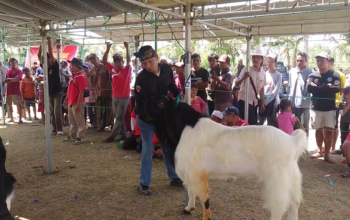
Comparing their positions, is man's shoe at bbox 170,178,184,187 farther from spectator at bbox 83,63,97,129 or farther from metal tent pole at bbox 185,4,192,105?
spectator at bbox 83,63,97,129

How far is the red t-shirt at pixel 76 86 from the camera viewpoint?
7.27 m

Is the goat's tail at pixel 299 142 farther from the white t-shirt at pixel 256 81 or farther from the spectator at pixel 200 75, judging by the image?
the white t-shirt at pixel 256 81

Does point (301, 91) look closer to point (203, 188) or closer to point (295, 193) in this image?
point (295, 193)

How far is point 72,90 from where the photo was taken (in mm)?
7359

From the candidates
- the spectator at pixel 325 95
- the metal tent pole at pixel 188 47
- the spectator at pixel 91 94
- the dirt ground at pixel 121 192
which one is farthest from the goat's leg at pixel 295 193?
the spectator at pixel 91 94

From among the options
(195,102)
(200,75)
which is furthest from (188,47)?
(200,75)

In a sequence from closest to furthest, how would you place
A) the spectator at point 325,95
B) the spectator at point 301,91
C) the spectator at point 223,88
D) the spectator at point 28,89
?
the spectator at point 325,95 → the spectator at point 301,91 → the spectator at point 223,88 → the spectator at point 28,89

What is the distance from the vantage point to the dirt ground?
12.8 ft

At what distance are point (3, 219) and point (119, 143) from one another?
566cm

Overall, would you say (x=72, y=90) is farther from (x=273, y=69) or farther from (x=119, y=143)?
(x=273, y=69)

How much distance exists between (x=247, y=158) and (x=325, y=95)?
3844 mm

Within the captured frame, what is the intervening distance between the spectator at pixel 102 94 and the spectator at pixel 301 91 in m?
5.02

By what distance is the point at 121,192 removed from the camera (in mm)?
4578

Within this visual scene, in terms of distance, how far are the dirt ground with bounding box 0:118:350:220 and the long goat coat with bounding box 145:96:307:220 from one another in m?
0.71
